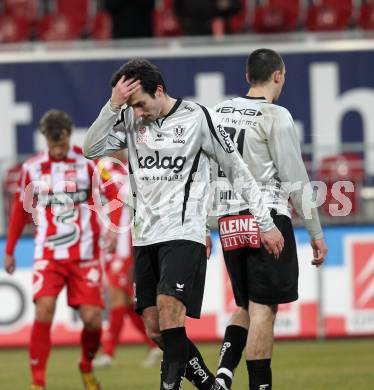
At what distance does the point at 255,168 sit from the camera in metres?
7.19

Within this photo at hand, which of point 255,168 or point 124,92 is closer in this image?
point 124,92

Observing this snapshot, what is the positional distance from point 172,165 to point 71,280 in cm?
286

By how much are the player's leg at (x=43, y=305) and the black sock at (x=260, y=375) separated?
2.46 meters

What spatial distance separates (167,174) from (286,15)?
11370 millimetres

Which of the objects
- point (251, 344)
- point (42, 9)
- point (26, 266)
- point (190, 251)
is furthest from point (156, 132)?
point (42, 9)

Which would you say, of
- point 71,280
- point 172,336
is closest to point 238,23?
point 71,280

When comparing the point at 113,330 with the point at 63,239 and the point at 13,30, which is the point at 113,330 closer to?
the point at 63,239

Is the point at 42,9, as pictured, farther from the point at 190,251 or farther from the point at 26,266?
the point at 190,251

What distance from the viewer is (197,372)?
690 cm

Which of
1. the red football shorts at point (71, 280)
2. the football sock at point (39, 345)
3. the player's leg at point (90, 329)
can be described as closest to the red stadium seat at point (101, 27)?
the red football shorts at point (71, 280)

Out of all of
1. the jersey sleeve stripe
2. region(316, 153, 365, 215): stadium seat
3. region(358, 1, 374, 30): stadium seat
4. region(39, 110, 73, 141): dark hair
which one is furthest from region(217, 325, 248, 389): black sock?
region(358, 1, 374, 30): stadium seat

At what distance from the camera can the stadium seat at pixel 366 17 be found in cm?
1731

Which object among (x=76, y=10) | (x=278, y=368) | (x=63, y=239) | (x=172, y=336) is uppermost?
(x=76, y=10)

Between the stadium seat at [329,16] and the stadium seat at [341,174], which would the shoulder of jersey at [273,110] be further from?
the stadium seat at [329,16]
